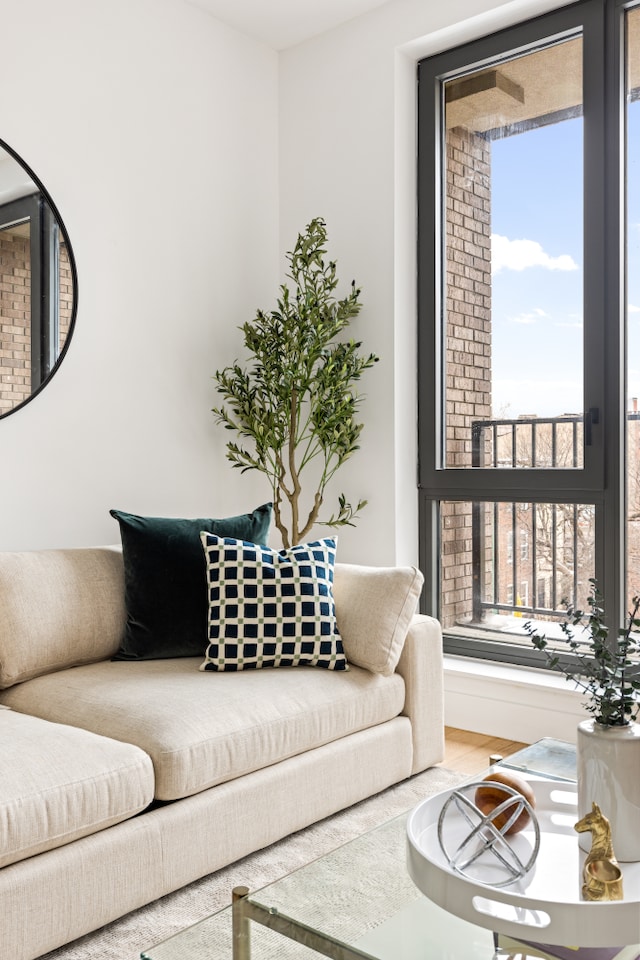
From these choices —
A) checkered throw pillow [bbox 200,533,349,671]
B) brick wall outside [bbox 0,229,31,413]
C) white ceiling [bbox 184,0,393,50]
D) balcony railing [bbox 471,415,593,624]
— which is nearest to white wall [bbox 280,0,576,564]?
white ceiling [bbox 184,0,393,50]

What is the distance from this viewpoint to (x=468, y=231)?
3.53m

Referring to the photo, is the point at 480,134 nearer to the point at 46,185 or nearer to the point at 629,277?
the point at 629,277

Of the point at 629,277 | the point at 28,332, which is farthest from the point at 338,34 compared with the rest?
the point at 28,332

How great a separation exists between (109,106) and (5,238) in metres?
0.77

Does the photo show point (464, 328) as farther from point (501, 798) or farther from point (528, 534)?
point (501, 798)

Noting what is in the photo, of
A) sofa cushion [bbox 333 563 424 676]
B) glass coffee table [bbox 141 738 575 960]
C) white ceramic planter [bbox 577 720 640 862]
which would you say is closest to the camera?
glass coffee table [bbox 141 738 575 960]

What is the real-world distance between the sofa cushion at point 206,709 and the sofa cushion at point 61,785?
85 mm

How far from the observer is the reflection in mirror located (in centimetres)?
284

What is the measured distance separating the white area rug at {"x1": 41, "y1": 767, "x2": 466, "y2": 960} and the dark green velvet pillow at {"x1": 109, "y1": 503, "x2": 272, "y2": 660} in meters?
0.65

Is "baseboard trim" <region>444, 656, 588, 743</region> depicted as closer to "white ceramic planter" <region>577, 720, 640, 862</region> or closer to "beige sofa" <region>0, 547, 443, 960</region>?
"beige sofa" <region>0, 547, 443, 960</region>

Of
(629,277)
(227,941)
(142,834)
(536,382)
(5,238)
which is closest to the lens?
(227,941)

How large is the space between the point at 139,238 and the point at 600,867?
2.81 meters

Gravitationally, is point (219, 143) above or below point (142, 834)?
above

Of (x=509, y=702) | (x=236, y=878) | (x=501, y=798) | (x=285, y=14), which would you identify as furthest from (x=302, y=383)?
(x=501, y=798)
